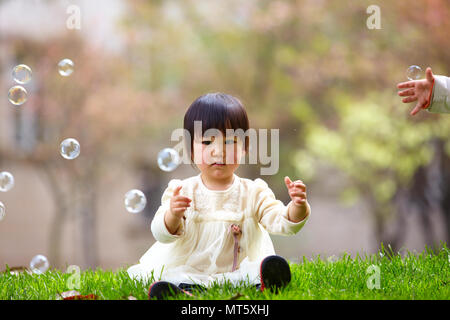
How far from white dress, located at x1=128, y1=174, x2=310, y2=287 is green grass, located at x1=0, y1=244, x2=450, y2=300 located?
3.9 inches

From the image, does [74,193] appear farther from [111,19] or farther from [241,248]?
[241,248]

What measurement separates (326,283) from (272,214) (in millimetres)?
309

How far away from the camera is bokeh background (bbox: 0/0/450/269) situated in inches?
224

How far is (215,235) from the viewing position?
193cm

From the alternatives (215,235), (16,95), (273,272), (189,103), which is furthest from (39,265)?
(189,103)

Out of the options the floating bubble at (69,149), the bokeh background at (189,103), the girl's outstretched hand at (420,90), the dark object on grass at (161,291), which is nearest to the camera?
the dark object on grass at (161,291)

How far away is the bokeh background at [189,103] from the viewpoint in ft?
18.6

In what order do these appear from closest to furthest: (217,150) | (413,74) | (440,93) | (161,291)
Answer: (161,291) → (217,150) → (440,93) → (413,74)

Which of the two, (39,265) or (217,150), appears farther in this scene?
(39,265)

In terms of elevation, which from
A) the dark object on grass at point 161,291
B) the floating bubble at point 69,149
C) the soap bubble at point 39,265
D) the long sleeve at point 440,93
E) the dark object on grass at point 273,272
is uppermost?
the long sleeve at point 440,93

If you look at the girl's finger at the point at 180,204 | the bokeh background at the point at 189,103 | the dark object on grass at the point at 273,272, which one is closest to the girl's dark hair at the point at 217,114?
the girl's finger at the point at 180,204

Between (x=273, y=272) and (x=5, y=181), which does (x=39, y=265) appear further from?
(x=273, y=272)

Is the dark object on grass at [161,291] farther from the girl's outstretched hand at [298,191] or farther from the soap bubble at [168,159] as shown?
the soap bubble at [168,159]

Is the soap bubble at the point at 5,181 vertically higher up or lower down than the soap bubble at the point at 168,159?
lower down
